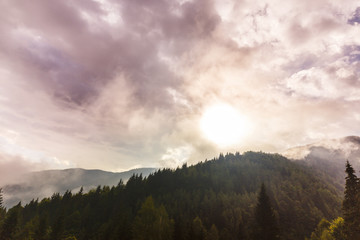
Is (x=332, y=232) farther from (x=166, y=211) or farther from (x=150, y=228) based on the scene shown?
(x=166, y=211)

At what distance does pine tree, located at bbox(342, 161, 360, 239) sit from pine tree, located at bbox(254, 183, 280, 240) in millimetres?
13836

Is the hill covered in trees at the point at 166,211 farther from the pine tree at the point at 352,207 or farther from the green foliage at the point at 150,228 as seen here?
the pine tree at the point at 352,207

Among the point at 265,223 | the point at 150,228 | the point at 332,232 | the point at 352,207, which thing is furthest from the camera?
the point at 332,232

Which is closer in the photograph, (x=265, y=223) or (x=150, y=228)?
(x=265, y=223)

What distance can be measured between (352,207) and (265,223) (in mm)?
17768

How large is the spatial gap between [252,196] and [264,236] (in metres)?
130

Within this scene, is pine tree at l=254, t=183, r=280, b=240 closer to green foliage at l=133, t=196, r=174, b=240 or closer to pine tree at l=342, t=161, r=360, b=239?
pine tree at l=342, t=161, r=360, b=239

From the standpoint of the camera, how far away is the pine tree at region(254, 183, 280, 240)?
1688 inches

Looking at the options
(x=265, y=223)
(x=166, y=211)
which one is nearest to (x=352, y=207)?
(x=265, y=223)

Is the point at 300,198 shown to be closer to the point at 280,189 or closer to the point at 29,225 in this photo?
the point at 280,189

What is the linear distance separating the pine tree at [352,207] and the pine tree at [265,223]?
13.8 metres

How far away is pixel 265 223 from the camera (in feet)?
145

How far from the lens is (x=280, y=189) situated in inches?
7037

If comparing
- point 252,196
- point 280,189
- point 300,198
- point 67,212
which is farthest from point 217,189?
point 67,212
